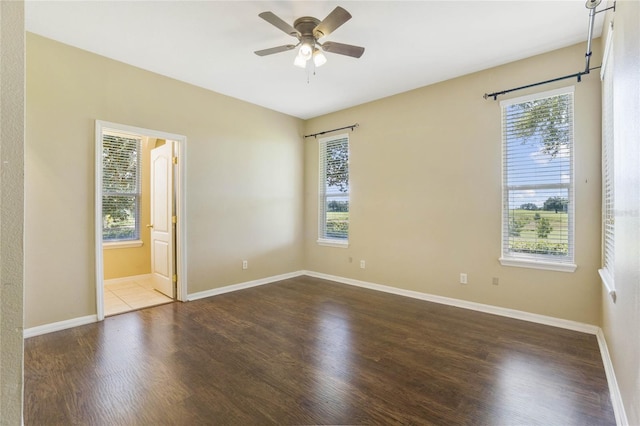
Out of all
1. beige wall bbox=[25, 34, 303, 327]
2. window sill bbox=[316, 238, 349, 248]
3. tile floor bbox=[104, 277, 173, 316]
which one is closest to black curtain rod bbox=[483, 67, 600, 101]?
window sill bbox=[316, 238, 349, 248]

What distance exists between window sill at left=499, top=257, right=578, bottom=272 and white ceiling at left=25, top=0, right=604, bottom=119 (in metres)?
2.00

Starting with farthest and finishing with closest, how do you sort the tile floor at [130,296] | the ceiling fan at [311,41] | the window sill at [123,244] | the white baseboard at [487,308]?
1. the window sill at [123,244]
2. the tile floor at [130,296]
3. the white baseboard at [487,308]
4. the ceiling fan at [311,41]

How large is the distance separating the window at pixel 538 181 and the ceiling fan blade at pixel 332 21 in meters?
2.30

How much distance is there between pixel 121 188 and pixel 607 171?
6426 millimetres

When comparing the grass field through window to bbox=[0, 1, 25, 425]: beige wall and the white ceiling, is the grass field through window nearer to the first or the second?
the white ceiling

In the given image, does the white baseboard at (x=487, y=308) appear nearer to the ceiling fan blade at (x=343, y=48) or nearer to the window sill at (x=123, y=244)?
the ceiling fan blade at (x=343, y=48)

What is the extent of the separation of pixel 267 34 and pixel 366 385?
3.18 metres

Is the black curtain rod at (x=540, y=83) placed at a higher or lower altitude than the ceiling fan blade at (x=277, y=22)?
lower

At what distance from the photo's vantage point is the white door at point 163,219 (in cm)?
417

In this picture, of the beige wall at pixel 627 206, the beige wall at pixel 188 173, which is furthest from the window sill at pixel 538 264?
the beige wall at pixel 188 173

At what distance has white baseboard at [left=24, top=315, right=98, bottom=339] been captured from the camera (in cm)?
292

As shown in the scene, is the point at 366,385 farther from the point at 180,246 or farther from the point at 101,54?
the point at 101,54

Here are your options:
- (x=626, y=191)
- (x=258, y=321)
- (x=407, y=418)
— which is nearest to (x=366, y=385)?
(x=407, y=418)

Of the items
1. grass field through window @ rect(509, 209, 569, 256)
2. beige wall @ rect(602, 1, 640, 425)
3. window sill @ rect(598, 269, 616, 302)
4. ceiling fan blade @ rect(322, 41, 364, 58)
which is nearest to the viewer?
beige wall @ rect(602, 1, 640, 425)
